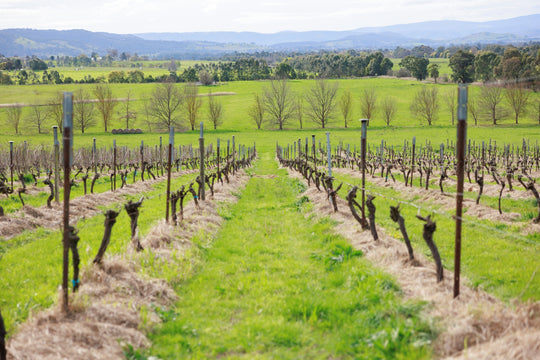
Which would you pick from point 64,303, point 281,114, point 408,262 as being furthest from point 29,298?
point 281,114

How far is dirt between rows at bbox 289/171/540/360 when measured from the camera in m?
4.31

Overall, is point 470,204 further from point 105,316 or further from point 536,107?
point 536,107

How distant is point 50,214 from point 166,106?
67034mm

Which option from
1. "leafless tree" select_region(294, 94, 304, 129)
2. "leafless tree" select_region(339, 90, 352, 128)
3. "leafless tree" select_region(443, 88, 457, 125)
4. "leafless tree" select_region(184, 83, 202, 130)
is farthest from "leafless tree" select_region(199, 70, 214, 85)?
"leafless tree" select_region(443, 88, 457, 125)

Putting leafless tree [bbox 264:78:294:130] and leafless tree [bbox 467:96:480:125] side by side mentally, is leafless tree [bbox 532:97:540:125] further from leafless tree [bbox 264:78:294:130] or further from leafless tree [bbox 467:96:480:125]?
leafless tree [bbox 264:78:294:130]

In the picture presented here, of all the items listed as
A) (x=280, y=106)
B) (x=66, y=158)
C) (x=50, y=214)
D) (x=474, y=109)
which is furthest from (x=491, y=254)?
(x=280, y=106)

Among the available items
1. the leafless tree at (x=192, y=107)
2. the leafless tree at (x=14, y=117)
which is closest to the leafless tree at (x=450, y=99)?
the leafless tree at (x=192, y=107)

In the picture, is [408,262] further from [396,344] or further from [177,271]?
[177,271]

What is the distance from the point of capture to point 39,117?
71.3 meters

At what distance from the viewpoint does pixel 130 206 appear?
26.7 ft

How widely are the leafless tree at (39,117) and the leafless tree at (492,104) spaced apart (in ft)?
222

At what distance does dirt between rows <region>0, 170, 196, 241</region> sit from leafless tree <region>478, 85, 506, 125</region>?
64.0 metres

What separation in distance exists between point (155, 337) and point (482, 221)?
379 inches

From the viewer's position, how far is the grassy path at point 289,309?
200 inches
